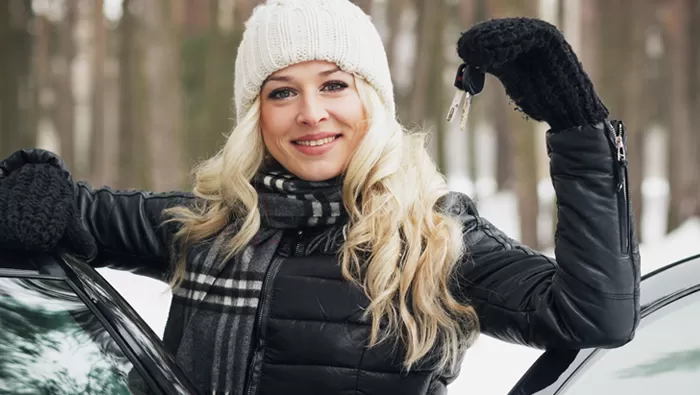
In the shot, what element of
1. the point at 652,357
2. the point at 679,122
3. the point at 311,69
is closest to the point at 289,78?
the point at 311,69

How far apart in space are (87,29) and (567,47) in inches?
302

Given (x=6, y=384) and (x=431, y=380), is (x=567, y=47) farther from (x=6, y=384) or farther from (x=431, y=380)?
(x=6, y=384)

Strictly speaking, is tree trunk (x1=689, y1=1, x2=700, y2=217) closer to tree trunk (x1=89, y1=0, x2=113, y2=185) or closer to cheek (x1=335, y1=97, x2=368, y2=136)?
tree trunk (x1=89, y1=0, x2=113, y2=185)

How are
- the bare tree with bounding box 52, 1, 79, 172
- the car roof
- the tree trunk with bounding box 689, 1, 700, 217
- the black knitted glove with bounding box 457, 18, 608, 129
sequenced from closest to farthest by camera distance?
the car roof
the black knitted glove with bounding box 457, 18, 608, 129
the bare tree with bounding box 52, 1, 79, 172
the tree trunk with bounding box 689, 1, 700, 217

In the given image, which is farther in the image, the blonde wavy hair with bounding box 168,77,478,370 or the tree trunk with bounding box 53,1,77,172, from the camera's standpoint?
the tree trunk with bounding box 53,1,77,172

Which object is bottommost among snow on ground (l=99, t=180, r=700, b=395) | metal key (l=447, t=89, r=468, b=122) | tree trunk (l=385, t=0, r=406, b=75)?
snow on ground (l=99, t=180, r=700, b=395)

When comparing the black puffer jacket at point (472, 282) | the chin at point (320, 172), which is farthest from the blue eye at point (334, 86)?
the black puffer jacket at point (472, 282)

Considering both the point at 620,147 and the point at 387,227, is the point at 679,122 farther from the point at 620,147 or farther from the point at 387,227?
the point at 620,147

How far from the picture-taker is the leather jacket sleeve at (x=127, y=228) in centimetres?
255

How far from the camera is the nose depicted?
2355mm

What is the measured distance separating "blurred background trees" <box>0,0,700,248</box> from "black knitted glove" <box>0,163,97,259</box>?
616 centimetres

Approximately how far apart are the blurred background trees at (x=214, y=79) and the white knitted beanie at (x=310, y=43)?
18.4 ft

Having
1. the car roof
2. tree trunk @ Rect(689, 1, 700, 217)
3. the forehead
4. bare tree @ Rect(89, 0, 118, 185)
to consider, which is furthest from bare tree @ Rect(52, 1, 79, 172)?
the car roof

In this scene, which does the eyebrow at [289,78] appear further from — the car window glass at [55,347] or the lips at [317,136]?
the car window glass at [55,347]
